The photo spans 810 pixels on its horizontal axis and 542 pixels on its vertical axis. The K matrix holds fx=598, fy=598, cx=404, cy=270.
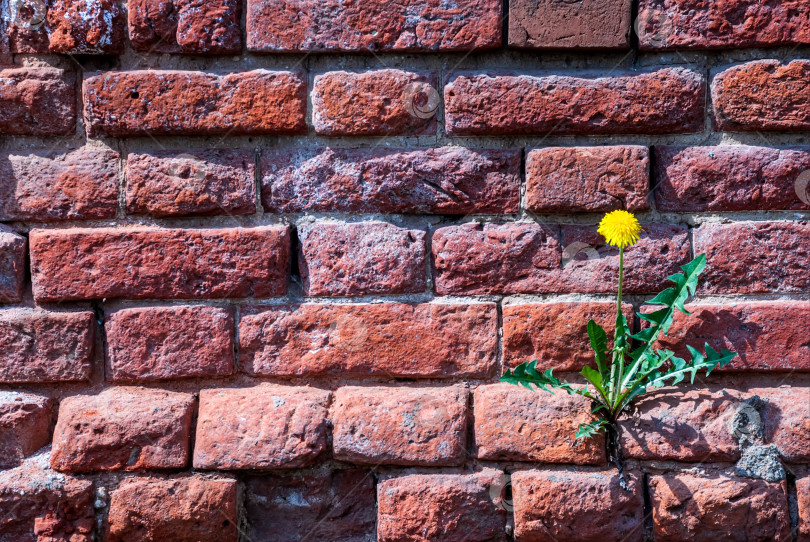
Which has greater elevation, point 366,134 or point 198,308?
point 366,134

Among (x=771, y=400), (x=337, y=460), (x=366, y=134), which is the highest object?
(x=366, y=134)

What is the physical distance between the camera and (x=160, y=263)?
3.32 ft

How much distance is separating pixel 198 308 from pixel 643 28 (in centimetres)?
88

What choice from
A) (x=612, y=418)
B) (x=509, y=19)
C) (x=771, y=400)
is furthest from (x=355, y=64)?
(x=771, y=400)

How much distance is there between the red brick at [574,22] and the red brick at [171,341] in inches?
27.6

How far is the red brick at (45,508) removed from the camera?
39.3 inches

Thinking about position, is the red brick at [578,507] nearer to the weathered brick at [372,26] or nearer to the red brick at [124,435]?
the red brick at [124,435]

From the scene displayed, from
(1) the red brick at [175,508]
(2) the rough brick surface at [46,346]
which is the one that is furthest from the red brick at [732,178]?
(2) the rough brick surface at [46,346]

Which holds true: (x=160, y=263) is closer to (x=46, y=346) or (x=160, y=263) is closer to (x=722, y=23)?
(x=46, y=346)

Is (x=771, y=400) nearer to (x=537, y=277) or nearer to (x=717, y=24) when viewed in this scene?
(x=537, y=277)

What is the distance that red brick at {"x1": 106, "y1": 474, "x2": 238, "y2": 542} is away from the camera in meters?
0.99

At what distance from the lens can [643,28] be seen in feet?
3.27

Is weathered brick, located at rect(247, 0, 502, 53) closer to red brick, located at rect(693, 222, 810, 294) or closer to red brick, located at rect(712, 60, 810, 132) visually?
red brick, located at rect(712, 60, 810, 132)

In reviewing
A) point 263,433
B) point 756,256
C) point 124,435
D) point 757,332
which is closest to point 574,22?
point 756,256
